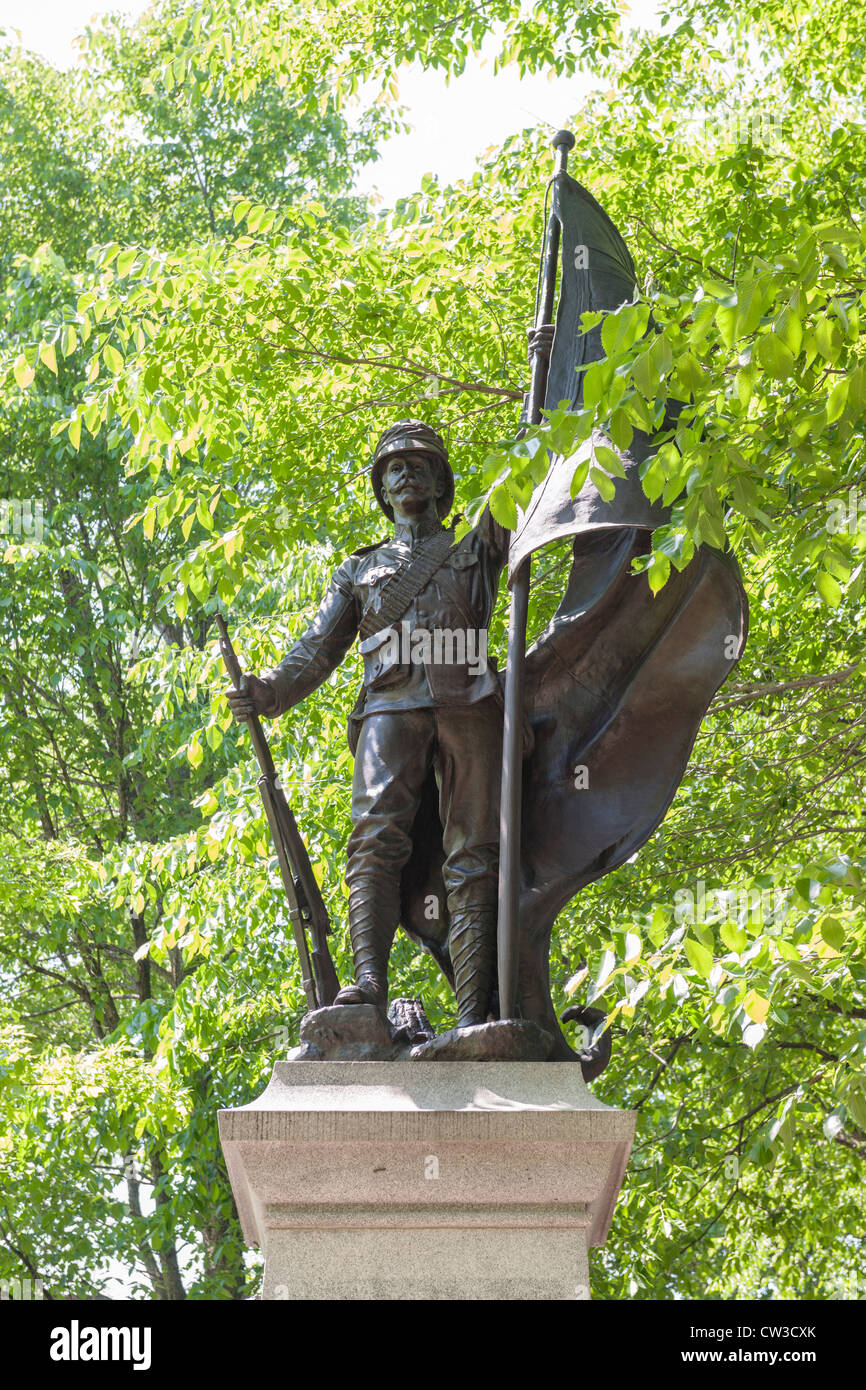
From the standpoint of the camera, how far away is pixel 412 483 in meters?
4.98

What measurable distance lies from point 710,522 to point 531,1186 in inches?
70.1

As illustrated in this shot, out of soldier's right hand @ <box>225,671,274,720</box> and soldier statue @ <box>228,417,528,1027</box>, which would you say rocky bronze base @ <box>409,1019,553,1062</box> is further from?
soldier's right hand @ <box>225,671,274,720</box>

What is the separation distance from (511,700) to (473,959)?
2.55 feet

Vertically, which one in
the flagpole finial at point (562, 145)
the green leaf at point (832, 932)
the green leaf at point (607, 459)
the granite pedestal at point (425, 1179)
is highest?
the flagpole finial at point (562, 145)

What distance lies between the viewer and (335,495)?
836 cm

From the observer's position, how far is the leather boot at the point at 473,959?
431cm

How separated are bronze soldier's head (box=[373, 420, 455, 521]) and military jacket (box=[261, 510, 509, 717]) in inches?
5.1

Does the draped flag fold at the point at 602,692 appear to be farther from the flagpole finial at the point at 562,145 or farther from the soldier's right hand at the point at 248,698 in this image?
the flagpole finial at the point at 562,145

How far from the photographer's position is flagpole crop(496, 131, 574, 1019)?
4262 millimetres

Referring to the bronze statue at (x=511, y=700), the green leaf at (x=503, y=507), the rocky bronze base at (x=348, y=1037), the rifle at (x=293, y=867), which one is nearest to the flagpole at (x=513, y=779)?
the bronze statue at (x=511, y=700)

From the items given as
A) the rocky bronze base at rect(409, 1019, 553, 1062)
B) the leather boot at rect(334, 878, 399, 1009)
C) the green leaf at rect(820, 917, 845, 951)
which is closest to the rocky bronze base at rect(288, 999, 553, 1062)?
the rocky bronze base at rect(409, 1019, 553, 1062)

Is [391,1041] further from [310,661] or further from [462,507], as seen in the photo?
[462,507]

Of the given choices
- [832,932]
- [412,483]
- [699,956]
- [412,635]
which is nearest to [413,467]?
[412,483]
